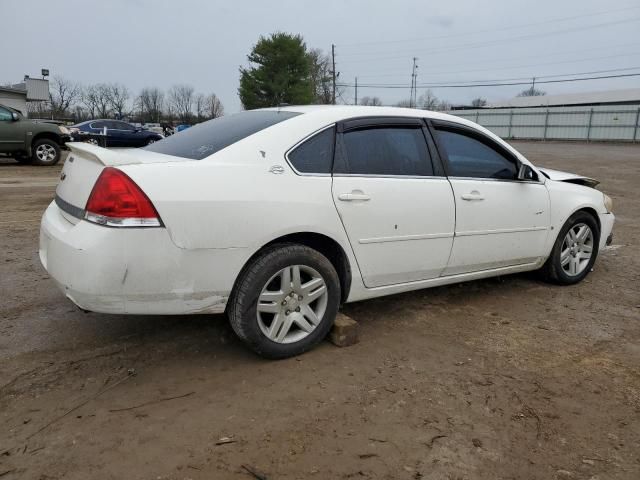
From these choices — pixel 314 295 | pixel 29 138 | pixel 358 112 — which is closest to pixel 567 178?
pixel 358 112

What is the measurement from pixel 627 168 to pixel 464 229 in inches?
621

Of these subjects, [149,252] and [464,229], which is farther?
[464,229]

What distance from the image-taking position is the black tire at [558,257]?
15.2 feet

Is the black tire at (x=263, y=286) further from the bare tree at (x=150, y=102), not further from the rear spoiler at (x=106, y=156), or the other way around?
the bare tree at (x=150, y=102)

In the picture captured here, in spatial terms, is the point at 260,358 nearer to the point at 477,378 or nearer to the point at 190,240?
the point at 190,240

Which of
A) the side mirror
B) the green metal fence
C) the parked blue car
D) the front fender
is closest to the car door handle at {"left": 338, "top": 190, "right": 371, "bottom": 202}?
the side mirror

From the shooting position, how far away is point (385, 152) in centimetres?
353

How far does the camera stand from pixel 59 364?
3.05 meters

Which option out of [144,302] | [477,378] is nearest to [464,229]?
[477,378]

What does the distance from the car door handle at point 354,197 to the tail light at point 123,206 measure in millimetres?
1119

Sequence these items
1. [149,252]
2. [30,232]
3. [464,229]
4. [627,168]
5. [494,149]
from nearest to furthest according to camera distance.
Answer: [149,252]
[464,229]
[494,149]
[30,232]
[627,168]

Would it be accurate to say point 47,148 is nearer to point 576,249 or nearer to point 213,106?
point 576,249

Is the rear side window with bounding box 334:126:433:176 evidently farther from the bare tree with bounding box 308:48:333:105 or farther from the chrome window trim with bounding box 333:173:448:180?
the bare tree with bounding box 308:48:333:105


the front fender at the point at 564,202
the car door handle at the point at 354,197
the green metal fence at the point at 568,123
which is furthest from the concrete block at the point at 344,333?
the green metal fence at the point at 568,123
